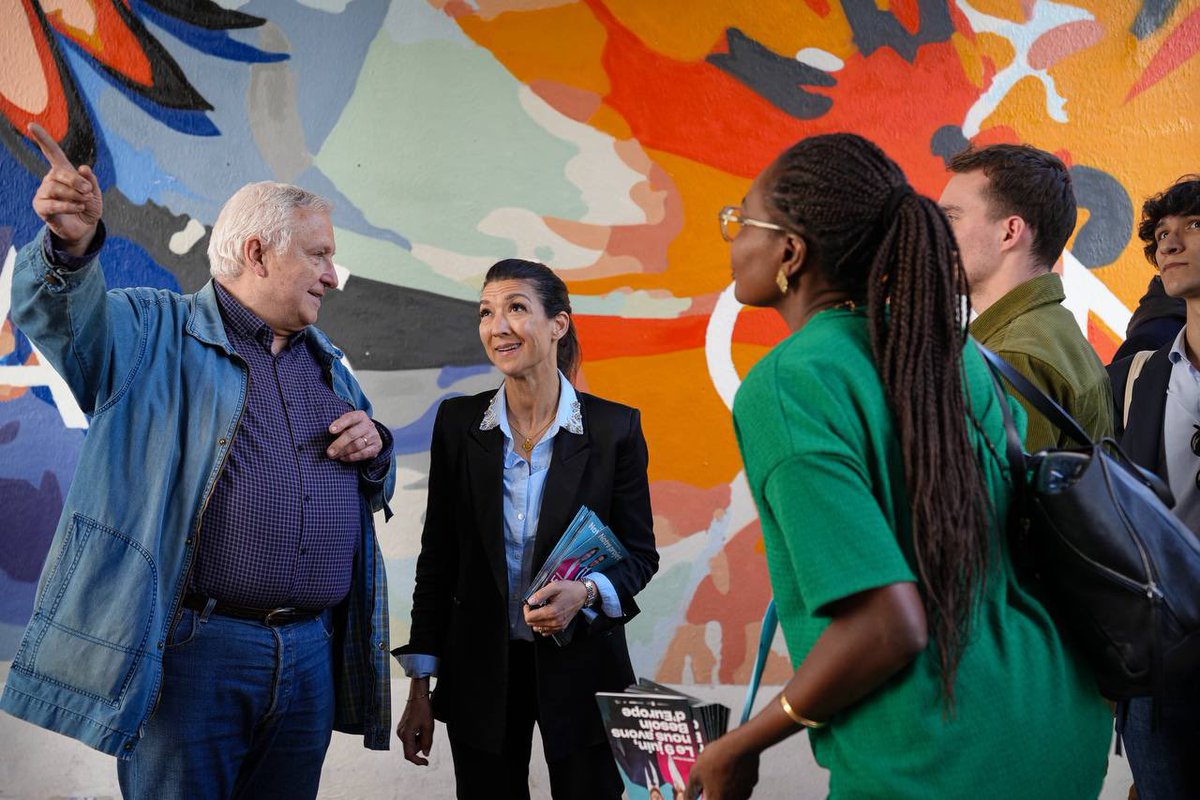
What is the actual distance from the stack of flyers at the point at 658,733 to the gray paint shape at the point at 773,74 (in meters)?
2.93

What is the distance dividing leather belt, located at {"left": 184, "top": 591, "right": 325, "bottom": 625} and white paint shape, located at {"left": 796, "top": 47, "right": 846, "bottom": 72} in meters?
2.87

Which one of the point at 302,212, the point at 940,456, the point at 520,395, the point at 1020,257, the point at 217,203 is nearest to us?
the point at 940,456

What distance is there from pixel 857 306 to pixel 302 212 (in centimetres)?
157

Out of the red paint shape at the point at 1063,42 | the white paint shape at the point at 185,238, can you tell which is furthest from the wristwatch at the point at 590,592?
the red paint shape at the point at 1063,42

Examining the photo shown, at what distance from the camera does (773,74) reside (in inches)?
158

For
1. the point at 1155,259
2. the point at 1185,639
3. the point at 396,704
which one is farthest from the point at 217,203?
the point at 1185,639

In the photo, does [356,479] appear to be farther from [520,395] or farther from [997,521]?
[997,521]

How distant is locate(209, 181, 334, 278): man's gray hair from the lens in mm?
2484

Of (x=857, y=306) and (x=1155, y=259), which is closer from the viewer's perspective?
(x=857, y=306)

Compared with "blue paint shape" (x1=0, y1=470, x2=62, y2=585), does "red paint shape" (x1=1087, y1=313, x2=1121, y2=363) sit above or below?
above

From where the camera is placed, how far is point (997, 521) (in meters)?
1.42

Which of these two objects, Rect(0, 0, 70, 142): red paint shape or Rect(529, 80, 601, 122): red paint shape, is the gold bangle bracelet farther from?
Rect(0, 0, 70, 142): red paint shape

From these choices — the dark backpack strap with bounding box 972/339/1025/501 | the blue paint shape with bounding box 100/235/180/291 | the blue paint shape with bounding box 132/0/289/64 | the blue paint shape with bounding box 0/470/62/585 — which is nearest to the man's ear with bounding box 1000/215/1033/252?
the dark backpack strap with bounding box 972/339/1025/501

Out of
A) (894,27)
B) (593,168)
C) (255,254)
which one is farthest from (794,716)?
(894,27)
